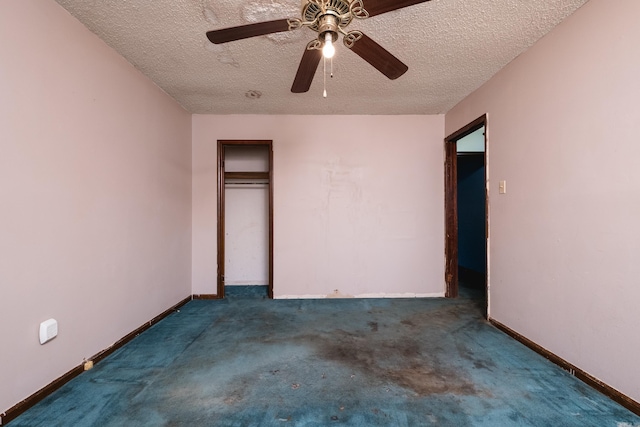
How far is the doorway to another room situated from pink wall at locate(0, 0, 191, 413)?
11.7 feet

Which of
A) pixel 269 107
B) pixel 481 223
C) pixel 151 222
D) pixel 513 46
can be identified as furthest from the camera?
pixel 481 223

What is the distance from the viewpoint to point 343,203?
3.88m

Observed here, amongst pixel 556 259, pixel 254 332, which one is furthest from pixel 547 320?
pixel 254 332

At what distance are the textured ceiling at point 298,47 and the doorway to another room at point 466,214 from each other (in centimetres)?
104

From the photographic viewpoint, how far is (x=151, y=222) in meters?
2.89

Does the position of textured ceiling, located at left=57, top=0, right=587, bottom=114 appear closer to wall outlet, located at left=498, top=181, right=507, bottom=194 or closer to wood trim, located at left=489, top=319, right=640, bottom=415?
wall outlet, located at left=498, top=181, right=507, bottom=194

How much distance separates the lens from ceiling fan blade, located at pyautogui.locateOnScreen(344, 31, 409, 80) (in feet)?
4.98

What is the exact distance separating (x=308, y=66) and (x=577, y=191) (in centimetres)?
199

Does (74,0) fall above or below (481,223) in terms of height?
above

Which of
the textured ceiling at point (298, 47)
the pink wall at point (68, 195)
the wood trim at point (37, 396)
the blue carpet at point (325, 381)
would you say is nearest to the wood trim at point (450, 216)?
the textured ceiling at point (298, 47)

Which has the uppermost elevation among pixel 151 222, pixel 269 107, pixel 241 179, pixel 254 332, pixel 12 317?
pixel 269 107

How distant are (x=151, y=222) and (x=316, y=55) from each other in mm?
2318

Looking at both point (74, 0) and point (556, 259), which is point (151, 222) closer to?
point (74, 0)

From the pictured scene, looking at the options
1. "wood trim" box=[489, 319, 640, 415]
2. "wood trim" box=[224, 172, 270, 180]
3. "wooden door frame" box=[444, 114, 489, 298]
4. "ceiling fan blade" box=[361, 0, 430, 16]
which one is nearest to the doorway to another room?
"wooden door frame" box=[444, 114, 489, 298]
